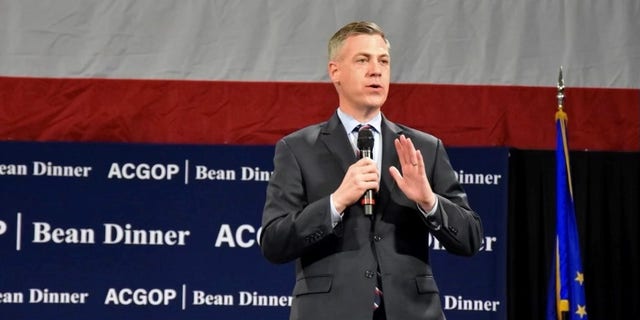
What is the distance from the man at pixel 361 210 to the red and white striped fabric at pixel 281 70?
2.14m

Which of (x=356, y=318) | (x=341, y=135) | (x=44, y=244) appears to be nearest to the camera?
(x=356, y=318)

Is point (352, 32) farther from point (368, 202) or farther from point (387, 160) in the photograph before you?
point (368, 202)

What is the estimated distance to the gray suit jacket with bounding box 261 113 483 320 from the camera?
2.31 meters

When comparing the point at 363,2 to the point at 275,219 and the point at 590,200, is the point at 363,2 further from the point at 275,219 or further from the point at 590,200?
the point at 275,219

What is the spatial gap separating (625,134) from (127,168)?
93.6 inches

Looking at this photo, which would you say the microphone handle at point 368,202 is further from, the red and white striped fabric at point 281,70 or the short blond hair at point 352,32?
the red and white striped fabric at point 281,70

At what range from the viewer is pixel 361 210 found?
93.8 inches

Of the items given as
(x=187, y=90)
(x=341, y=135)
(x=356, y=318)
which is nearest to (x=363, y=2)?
(x=187, y=90)

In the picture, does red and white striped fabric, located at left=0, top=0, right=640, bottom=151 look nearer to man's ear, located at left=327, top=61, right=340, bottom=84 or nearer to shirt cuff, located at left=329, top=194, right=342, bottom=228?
man's ear, located at left=327, top=61, right=340, bottom=84

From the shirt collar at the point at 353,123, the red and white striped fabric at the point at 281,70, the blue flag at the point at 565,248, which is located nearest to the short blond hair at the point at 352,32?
the shirt collar at the point at 353,123

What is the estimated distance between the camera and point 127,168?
449cm

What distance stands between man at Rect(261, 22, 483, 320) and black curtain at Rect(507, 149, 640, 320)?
2177 millimetres

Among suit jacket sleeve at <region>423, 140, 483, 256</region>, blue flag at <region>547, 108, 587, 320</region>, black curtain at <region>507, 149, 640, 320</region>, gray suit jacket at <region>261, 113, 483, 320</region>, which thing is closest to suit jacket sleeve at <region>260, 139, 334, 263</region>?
gray suit jacket at <region>261, 113, 483, 320</region>

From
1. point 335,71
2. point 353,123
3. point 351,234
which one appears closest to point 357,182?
point 351,234
